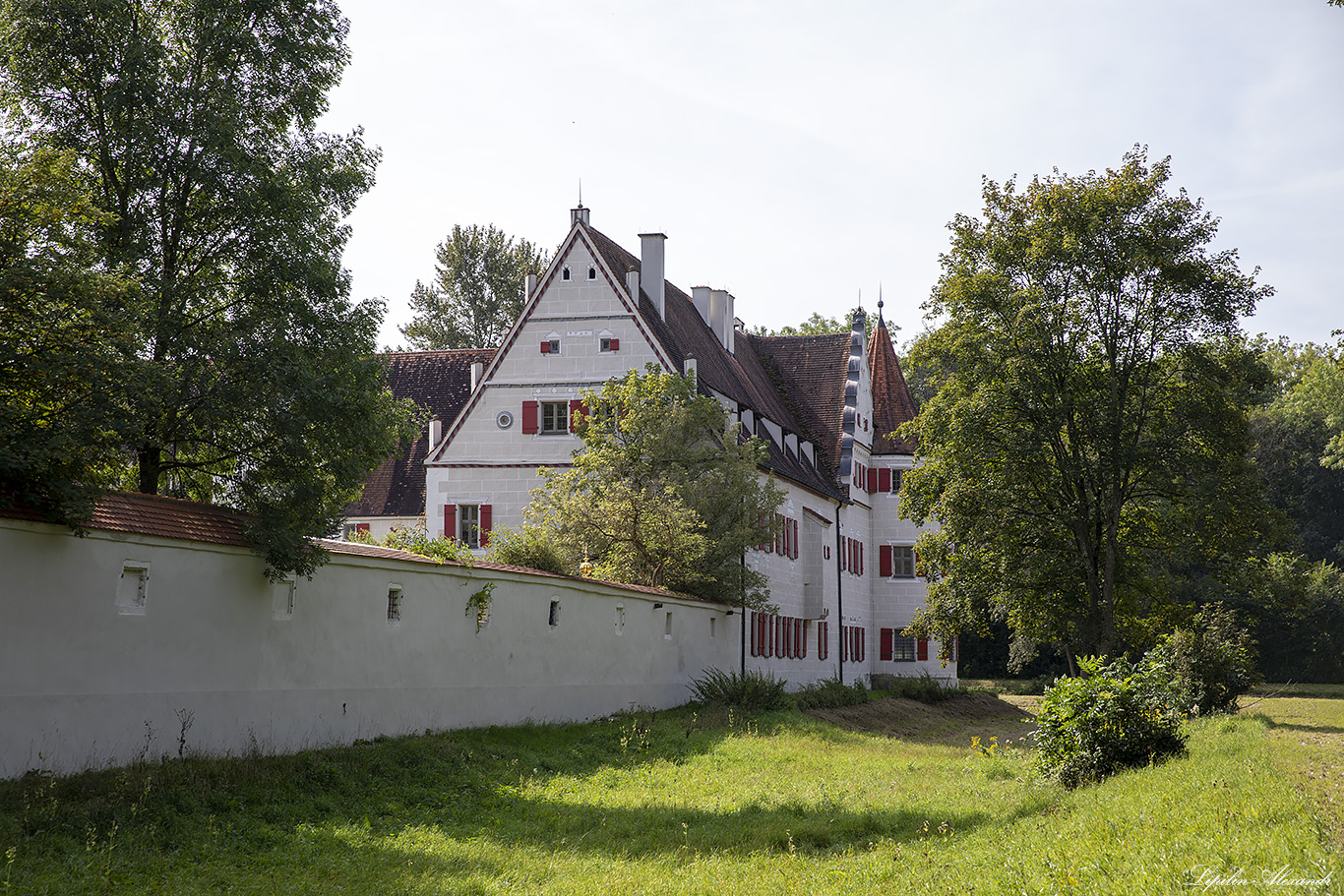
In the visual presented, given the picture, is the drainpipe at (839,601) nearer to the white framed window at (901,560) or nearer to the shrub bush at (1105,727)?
the white framed window at (901,560)

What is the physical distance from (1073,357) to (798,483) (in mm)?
10727

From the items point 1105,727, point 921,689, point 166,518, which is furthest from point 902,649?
point 166,518

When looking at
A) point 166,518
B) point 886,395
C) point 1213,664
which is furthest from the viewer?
point 886,395

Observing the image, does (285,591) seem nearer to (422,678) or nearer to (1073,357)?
(422,678)

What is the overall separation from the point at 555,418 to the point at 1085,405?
557 inches

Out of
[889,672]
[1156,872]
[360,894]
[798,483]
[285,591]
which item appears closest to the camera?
[1156,872]

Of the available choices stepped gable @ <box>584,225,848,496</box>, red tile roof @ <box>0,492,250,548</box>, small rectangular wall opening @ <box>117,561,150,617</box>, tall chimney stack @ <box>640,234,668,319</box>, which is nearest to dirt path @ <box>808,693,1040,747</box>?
stepped gable @ <box>584,225,848,496</box>

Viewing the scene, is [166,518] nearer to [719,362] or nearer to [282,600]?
[282,600]

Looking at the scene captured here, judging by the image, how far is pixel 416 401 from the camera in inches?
1692

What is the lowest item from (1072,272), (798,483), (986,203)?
(798,483)

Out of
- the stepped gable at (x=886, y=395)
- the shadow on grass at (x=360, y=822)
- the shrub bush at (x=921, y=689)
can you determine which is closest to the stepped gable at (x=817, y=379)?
the stepped gable at (x=886, y=395)

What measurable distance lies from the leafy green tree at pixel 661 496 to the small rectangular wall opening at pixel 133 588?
13.8 metres

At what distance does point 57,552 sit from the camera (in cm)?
1262

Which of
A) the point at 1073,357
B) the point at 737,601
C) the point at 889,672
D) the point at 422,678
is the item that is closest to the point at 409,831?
the point at 422,678
